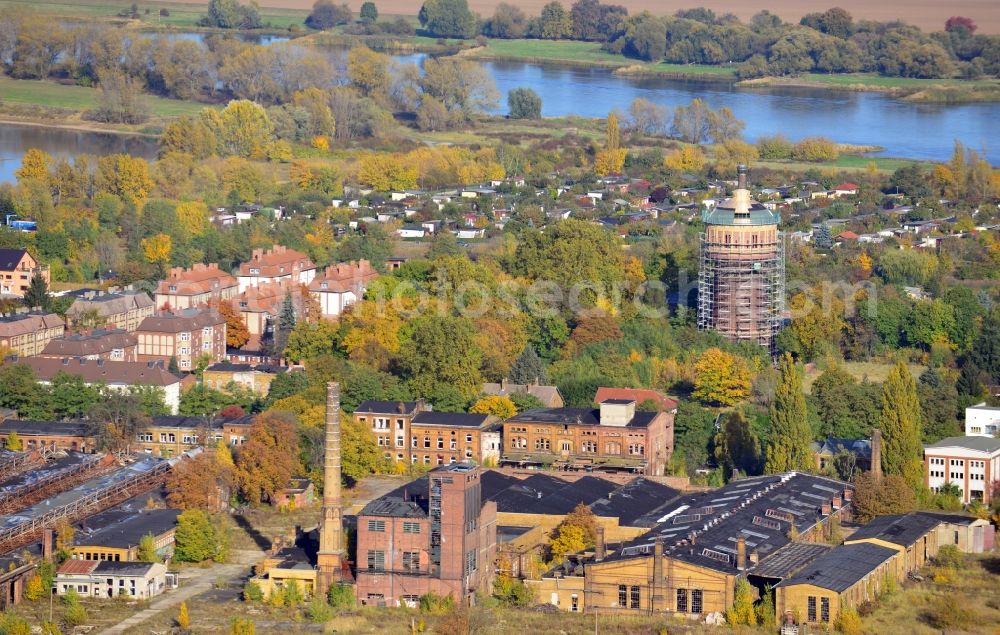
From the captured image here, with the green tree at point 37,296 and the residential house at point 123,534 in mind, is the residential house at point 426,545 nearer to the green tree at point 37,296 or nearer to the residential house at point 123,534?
the residential house at point 123,534

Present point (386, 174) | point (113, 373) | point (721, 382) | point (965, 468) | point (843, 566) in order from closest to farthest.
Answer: point (843, 566)
point (965, 468)
point (721, 382)
point (113, 373)
point (386, 174)

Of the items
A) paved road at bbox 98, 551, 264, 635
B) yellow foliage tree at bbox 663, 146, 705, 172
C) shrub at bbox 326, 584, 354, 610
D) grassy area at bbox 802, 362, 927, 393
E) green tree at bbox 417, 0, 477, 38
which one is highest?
green tree at bbox 417, 0, 477, 38

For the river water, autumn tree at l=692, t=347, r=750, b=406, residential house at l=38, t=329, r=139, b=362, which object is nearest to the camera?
autumn tree at l=692, t=347, r=750, b=406

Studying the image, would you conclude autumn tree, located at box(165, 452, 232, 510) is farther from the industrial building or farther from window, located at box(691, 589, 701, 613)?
the industrial building

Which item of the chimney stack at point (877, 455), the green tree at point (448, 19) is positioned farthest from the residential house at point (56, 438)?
the green tree at point (448, 19)

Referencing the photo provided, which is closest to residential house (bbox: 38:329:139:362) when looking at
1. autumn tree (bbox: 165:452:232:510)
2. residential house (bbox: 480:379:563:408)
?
residential house (bbox: 480:379:563:408)

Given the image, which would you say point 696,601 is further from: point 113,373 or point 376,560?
point 113,373

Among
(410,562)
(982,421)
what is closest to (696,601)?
(410,562)
